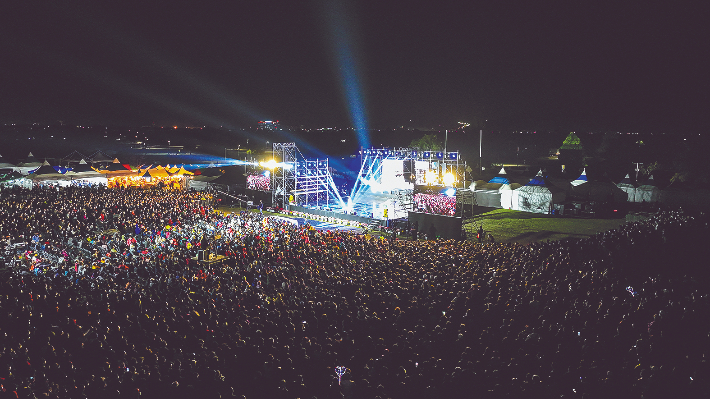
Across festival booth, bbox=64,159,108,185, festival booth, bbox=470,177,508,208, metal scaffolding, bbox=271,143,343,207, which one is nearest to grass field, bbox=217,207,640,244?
metal scaffolding, bbox=271,143,343,207

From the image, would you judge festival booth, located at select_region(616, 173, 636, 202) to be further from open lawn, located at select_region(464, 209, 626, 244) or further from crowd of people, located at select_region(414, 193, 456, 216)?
crowd of people, located at select_region(414, 193, 456, 216)

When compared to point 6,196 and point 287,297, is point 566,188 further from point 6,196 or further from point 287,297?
point 6,196

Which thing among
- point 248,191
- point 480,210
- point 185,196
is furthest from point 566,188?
point 185,196

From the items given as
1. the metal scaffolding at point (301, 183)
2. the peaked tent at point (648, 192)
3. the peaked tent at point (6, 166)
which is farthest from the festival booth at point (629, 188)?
the peaked tent at point (6, 166)

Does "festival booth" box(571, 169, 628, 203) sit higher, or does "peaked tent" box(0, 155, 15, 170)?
"peaked tent" box(0, 155, 15, 170)

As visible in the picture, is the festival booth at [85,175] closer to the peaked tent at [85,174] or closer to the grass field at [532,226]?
the peaked tent at [85,174]

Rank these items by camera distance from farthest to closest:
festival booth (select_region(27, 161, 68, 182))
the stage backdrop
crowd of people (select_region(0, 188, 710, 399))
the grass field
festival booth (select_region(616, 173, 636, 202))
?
festival booth (select_region(616, 173, 636, 202))
festival booth (select_region(27, 161, 68, 182))
the grass field
the stage backdrop
crowd of people (select_region(0, 188, 710, 399))
